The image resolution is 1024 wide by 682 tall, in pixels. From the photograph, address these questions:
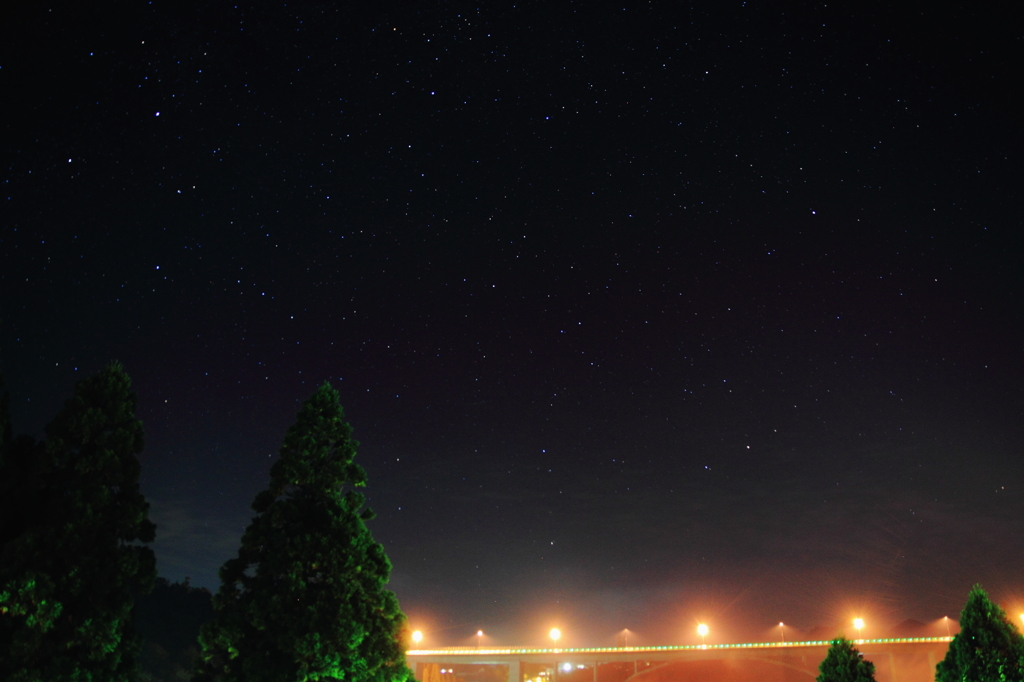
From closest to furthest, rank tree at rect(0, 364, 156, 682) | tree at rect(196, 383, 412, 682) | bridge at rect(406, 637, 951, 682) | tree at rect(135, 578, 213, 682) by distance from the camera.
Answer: tree at rect(0, 364, 156, 682) < tree at rect(196, 383, 412, 682) < tree at rect(135, 578, 213, 682) < bridge at rect(406, 637, 951, 682)

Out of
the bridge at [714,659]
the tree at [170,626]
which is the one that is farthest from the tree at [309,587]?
the bridge at [714,659]

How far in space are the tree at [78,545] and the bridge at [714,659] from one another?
60430mm

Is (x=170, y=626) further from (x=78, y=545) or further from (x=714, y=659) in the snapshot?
(x=78, y=545)

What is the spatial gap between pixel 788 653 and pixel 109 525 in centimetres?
8517

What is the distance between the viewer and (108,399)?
16734 mm

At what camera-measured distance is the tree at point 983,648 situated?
16703 millimetres

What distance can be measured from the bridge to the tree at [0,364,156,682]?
198 ft

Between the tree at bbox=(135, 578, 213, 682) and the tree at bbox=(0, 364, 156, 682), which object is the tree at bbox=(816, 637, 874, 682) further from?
the tree at bbox=(135, 578, 213, 682)

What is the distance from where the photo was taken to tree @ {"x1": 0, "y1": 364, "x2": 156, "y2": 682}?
1445 centimetres

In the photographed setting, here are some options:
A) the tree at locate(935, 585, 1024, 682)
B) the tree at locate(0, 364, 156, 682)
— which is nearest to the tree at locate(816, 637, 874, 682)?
the tree at locate(935, 585, 1024, 682)

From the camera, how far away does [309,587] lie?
57.1 feet

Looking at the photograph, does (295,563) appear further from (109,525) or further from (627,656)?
(627,656)

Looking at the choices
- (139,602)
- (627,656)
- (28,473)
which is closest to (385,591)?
(28,473)

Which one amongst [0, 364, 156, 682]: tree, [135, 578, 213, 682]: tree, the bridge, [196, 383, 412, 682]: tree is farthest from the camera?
the bridge
